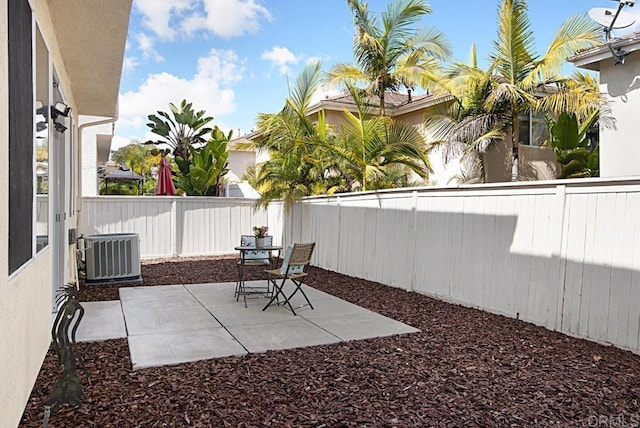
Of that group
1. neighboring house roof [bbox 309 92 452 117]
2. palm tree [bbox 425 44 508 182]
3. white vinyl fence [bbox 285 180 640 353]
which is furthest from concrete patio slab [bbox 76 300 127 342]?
neighboring house roof [bbox 309 92 452 117]

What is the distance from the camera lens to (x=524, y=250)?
18.9 ft

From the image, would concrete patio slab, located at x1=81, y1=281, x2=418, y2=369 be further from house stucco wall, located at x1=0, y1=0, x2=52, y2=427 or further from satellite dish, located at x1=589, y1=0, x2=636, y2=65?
satellite dish, located at x1=589, y1=0, x2=636, y2=65

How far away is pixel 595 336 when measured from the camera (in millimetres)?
4895

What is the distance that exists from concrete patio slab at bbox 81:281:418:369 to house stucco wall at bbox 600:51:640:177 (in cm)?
596

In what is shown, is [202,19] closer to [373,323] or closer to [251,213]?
[251,213]

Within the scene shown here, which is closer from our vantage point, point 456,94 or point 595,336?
point 595,336

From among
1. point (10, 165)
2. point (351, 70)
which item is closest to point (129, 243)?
point (10, 165)

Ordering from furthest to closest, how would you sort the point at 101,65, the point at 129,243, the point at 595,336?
the point at 129,243
the point at 101,65
the point at 595,336

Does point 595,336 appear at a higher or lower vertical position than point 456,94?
lower

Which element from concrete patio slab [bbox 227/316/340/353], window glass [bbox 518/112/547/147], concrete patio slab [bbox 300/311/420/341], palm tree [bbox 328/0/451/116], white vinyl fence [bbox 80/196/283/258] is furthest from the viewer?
window glass [bbox 518/112/547/147]

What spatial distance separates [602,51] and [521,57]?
8.57 ft

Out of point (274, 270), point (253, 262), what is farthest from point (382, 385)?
point (253, 262)

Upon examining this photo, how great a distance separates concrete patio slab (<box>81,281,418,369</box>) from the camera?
15.8 feet

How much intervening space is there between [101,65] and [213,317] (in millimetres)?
3918
